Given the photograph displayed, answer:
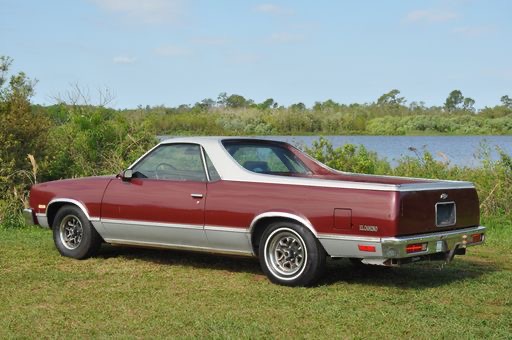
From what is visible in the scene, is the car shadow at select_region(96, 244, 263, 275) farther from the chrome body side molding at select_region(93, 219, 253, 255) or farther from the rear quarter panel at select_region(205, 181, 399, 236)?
the rear quarter panel at select_region(205, 181, 399, 236)

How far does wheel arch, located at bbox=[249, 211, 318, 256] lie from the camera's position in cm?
800

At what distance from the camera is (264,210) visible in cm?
827

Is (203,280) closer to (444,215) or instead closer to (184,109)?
(444,215)

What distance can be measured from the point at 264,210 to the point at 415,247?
5.09 feet

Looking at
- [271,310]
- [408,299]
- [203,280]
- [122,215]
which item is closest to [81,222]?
[122,215]

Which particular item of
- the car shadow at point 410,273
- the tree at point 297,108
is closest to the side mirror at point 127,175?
the car shadow at point 410,273

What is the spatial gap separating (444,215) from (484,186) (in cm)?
730

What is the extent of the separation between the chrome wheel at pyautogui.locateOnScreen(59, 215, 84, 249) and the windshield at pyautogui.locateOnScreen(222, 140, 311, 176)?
2317 mm

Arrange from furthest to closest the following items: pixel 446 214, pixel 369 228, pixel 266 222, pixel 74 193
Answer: pixel 74 193 → pixel 266 222 → pixel 446 214 → pixel 369 228

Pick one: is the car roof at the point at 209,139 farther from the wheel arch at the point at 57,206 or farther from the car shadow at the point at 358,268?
the car shadow at the point at 358,268

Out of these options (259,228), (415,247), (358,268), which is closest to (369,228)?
(415,247)

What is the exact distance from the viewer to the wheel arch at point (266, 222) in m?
8.00

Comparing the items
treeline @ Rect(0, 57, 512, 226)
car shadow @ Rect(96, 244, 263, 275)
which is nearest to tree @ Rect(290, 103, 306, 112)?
treeline @ Rect(0, 57, 512, 226)

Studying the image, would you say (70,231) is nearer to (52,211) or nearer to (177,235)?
(52,211)
